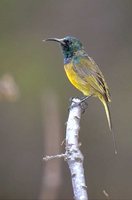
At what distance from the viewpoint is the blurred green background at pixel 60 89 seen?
9.75 meters

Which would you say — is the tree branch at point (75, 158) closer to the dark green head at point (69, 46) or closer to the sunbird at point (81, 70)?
the sunbird at point (81, 70)

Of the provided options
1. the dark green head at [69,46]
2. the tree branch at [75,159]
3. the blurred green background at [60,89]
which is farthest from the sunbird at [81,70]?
the blurred green background at [60,89]

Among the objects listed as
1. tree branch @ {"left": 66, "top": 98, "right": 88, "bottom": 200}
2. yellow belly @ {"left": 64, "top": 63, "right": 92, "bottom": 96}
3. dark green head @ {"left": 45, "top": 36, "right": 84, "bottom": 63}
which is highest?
dark green head @ {"left": 45, "top": 36, "right": 84, "bottom": 63}

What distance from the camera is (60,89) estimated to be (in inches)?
411

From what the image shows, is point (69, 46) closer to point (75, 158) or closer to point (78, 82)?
point (78, 82)

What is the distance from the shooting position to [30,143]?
10.1m

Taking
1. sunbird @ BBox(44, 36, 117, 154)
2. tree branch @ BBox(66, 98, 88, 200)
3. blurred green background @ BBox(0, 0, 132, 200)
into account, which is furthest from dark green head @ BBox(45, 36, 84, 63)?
blurred green background @ BBox(0, 0, 132, 200)

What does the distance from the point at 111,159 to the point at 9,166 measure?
125 centimetres

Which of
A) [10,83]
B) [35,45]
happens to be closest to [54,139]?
[10,83]

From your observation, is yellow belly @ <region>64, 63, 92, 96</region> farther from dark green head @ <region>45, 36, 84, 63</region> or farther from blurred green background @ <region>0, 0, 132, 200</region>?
blurred green background @ <region>0, 0, 132, 200</region>

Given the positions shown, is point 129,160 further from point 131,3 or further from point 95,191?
point 131,3

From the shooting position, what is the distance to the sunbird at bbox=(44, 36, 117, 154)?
5.79 meters

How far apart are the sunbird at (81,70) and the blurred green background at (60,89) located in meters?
2.85

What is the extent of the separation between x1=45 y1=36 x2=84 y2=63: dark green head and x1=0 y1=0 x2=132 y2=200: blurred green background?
2849mm
